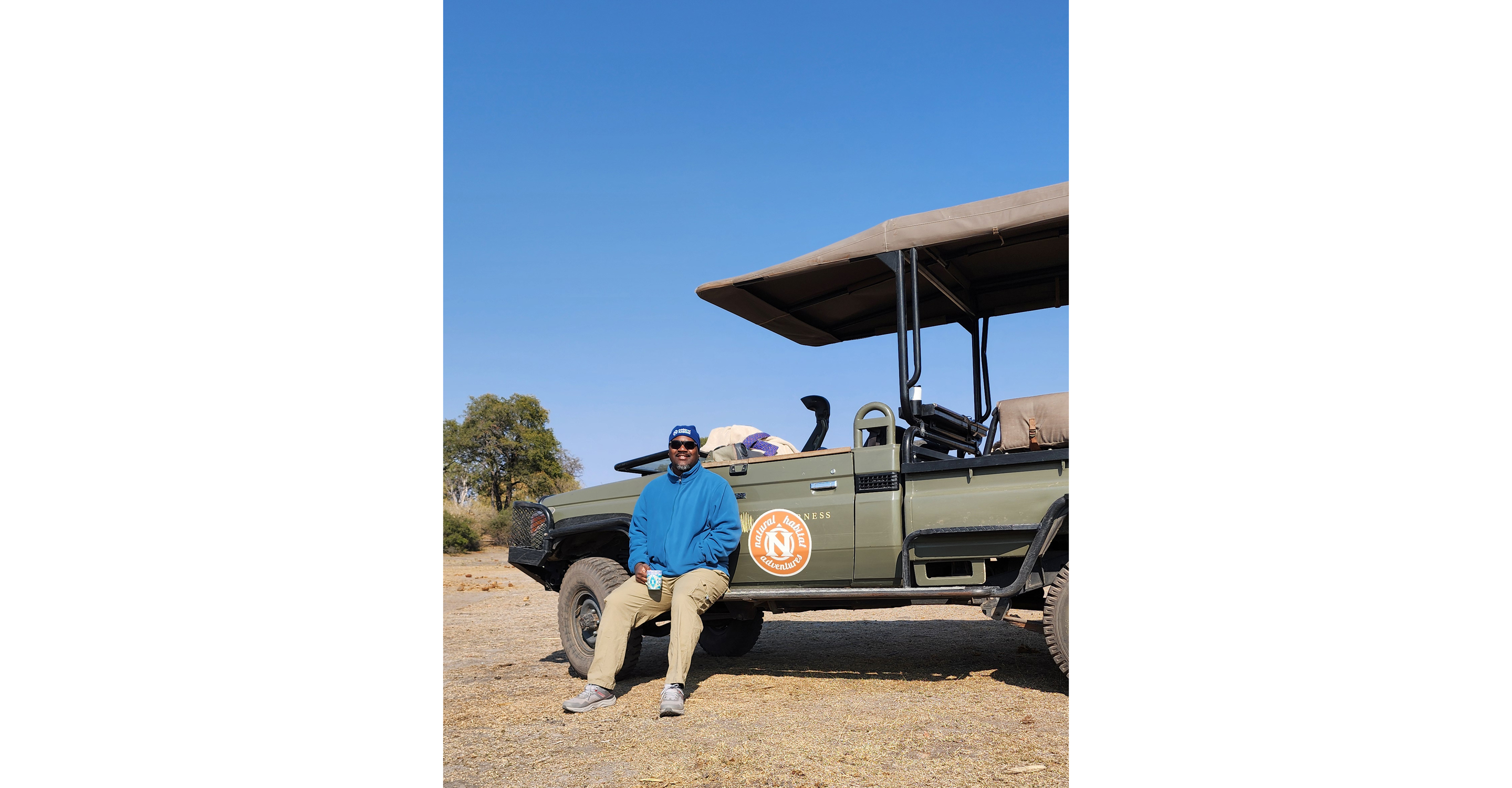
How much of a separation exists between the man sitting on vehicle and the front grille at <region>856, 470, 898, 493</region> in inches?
30.7

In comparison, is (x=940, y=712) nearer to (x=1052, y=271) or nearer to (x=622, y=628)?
(x=622, y=628)

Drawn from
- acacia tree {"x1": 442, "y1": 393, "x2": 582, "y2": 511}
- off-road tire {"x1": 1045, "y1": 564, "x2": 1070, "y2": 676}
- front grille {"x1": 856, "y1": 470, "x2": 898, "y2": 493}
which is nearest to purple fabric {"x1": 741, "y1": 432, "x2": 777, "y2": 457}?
front grille {"x1": 856, "y1": 470, "x2": 898, "y2": 493}

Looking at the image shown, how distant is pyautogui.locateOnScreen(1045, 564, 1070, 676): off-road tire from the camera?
4531mm

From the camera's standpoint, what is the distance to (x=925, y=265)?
19.0 feet

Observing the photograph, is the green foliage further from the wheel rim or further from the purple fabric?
the purple fabric

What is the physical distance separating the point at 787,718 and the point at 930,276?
108 inches

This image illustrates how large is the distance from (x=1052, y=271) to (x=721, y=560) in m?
2.96

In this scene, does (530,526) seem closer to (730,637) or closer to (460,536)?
(730,637)

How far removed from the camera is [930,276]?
5664 millimetres

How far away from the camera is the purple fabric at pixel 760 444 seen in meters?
5.91

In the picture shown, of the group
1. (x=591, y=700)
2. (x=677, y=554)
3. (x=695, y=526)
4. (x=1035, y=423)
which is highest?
(x=1035, y=423)

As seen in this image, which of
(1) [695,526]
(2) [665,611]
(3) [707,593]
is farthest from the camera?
(2) [665,611]

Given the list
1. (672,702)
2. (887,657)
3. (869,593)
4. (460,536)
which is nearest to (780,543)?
(869,593)
